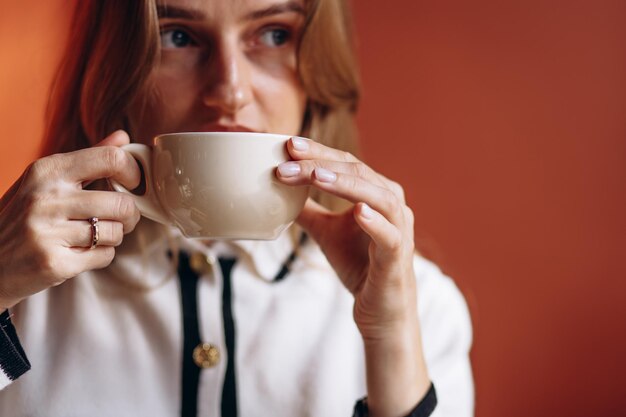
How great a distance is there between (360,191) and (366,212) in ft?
0.09

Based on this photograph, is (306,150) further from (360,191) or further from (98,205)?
(98,205)

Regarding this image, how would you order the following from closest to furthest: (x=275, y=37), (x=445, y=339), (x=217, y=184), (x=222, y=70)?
(x=217, y=184) < (x=222, y=70) < (x=275, y=37) < (x=445, y=339)

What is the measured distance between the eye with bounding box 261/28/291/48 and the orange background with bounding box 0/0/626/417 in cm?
56

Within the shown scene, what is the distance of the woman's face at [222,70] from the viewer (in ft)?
3.11

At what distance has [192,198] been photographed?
0.70 meters

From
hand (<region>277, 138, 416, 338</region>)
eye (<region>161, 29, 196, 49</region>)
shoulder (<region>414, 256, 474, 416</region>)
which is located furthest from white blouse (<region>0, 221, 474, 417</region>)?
eye (<region>161, 29, 196, 49</region>)

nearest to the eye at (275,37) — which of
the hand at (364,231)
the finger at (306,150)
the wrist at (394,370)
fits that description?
the hand at (364,231)

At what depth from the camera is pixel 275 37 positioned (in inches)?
42.1

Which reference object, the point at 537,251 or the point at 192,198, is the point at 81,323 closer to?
the point at 192,198

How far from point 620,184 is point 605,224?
93 mm

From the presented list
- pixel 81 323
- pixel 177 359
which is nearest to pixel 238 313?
pixel 177 359

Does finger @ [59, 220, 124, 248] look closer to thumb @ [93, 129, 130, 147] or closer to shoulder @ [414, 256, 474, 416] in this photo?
thumb @ [93, 129, 130, 147]

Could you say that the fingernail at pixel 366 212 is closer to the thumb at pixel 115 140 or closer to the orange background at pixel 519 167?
the thumb at pixel 115 140

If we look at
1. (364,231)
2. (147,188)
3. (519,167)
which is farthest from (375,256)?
(519,167)
